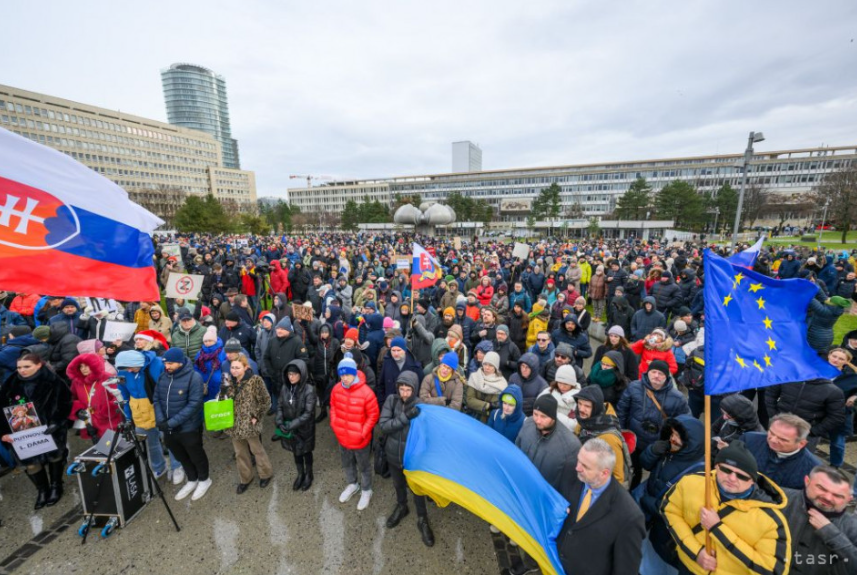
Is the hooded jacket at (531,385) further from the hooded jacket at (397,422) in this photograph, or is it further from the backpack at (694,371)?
the backpack at (694,371)

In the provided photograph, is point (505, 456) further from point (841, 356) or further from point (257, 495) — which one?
point (841, 356)

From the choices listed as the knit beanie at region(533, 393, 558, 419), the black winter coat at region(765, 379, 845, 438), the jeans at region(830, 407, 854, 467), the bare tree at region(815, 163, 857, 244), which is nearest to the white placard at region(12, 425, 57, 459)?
the knit beanie at region(533, 393, 558, 419)

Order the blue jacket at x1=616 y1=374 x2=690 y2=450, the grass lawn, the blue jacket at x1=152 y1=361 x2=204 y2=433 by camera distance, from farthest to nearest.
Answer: the grass lawn < the blue jacket at x1=152 y1=361 x2=204 y2=433 < the blue jacket at x1=616 y1=374 x2=690 y2=450

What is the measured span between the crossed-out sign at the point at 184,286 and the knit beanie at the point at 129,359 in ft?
15.5

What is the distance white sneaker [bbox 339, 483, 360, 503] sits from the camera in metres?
4.46

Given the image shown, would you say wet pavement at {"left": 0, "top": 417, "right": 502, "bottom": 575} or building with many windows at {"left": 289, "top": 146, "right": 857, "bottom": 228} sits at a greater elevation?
building with many windows at {"left": 289, "top": 146, "right": 857, "bottom": 228}

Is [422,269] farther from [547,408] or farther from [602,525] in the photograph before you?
[602,525]

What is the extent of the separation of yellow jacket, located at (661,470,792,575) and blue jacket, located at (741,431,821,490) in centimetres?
61

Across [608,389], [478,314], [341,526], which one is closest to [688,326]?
[608,389]

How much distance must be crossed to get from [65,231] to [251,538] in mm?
3614

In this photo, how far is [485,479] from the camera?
327 centimetres

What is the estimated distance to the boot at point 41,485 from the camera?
439 centimetres

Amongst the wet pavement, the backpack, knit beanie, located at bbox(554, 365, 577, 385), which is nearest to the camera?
the wet pavement

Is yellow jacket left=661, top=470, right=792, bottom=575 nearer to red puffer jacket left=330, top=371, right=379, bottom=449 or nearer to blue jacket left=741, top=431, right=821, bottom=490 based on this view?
blue jacket left=741, top=431, right=821, bottom=490
